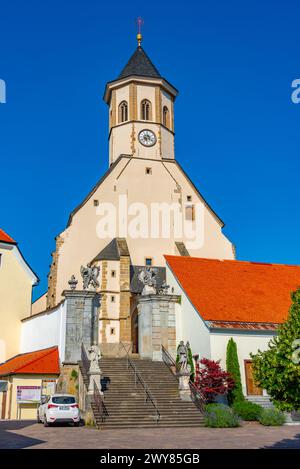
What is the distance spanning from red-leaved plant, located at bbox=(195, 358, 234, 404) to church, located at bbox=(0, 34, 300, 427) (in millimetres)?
1180

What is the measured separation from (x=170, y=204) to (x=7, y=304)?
1547 centimetres

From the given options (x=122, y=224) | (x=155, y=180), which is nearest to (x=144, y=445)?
(x=122, y=224)

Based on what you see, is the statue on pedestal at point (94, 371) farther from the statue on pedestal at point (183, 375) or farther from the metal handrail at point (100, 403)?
the statue on pedestal at point (183, 375)

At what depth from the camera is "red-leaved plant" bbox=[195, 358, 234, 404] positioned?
82.5ft

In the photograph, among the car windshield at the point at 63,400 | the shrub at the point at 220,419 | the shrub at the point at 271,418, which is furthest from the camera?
the shrub at the point at 271,418

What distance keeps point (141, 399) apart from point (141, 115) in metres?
28.8

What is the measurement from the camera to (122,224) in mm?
41312

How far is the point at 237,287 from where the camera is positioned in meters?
32.2

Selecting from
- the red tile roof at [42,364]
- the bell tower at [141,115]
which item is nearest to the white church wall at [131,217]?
the bell tower at [141,115]

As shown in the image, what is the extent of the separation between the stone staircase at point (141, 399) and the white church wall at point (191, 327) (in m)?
2.14

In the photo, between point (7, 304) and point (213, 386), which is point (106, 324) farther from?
point (213, 386)

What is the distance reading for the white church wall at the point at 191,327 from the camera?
27.5m

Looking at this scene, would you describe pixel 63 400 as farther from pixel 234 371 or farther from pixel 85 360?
pixel 234 371

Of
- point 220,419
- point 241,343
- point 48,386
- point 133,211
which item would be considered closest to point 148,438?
point 220,419
